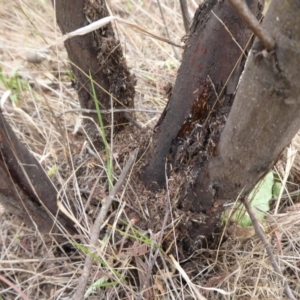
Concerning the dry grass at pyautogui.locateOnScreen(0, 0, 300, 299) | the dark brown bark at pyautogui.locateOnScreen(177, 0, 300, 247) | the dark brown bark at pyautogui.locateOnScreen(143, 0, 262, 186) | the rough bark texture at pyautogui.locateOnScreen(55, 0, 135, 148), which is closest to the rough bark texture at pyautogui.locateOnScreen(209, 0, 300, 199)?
the dark brown bark at pyautogui.locateOnScreen(177, 0, 300, 247)

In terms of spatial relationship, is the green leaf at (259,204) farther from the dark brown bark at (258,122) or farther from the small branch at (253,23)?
the small branch at (253,23)

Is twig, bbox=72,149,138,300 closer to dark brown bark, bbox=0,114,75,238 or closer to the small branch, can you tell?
dark brown bark, bbox=0,114,75,238

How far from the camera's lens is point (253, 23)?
39 centimetres

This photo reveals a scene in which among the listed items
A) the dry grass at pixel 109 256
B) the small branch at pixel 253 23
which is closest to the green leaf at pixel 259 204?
the dry grass at pixel 109 256

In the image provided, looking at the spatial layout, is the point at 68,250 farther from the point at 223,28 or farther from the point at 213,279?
the point at 223,28

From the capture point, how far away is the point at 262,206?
979 millimetres

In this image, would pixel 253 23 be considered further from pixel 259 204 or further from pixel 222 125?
pixel 259 204

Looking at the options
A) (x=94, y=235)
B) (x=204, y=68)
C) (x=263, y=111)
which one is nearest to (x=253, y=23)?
(x=263, y=111)

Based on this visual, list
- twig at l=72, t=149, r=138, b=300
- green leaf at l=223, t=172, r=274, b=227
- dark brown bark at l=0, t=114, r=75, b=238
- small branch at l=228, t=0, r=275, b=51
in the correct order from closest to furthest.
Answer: small branch at l=228, t=0, r=275, b=51 < twig at l=72, t=149, r=138, b=300 < dark brown bark at l=0, t=114, r=75, b=238 < green leaf at l=223, t=172, r=274, b=227

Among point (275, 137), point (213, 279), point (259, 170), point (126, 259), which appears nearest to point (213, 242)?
point (213, 279)

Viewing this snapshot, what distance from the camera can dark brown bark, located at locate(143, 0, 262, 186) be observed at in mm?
644

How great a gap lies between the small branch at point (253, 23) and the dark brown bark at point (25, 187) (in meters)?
0.53

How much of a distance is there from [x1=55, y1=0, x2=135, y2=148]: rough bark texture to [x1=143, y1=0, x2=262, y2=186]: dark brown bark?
196 mm

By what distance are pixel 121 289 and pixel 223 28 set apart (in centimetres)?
62
